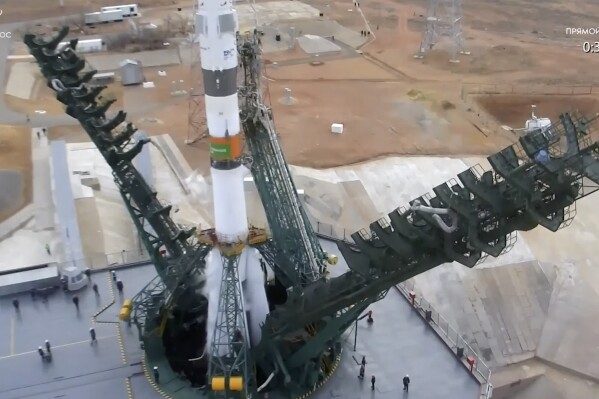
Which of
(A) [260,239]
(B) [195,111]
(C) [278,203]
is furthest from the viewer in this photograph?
(B) [195,111]

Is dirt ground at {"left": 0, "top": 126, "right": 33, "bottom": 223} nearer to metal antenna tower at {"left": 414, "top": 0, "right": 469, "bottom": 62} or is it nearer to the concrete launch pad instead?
the concrete launch pad

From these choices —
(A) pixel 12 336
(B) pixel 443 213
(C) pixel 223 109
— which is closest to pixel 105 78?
(A) pixel 12 336

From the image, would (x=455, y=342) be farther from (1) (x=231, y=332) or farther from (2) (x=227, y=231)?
(2) (x=227, y=231)

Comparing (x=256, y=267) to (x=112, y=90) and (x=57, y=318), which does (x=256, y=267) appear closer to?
(x=57, y=318)

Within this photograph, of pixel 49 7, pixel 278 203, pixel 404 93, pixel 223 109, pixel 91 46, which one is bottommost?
pixel 404 93

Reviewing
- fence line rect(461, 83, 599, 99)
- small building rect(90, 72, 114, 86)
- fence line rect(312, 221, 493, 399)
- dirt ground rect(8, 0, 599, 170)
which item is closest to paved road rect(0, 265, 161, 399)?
fence line rect(312, 221, 493, 399)

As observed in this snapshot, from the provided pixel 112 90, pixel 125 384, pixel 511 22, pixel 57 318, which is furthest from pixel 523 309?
pixel 511 22

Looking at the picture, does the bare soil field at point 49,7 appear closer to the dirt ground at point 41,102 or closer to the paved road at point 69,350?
the dirt ground at point 41,102
